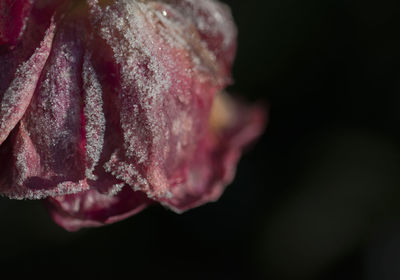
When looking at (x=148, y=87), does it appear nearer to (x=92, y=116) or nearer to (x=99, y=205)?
(x=92, y=116)

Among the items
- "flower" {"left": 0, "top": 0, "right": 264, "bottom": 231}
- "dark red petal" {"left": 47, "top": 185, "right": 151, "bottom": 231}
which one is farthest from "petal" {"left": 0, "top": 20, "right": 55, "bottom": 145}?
"dark red petal" {"left": 47, "top": 185, "right": 151, "bottom": 231}

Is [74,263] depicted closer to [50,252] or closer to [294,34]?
[50,252]

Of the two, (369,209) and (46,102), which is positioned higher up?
(46,102)

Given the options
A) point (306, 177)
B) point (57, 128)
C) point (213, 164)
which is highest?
point (57, 128)

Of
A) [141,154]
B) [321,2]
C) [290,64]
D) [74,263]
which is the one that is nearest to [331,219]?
[290,64]

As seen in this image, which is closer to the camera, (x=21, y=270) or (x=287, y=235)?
(x=21, y=270)

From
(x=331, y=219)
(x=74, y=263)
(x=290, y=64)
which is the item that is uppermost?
(x=290, y=64)

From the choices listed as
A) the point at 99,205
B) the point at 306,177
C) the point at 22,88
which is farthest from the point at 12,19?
the point at 306,177
